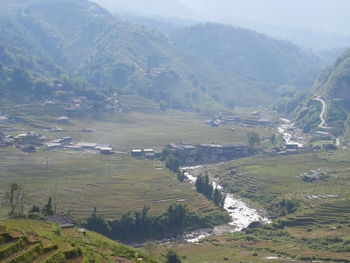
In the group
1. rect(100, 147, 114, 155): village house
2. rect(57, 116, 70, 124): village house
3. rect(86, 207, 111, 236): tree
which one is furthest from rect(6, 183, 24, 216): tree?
rect(57, 116, 70, 124): village house

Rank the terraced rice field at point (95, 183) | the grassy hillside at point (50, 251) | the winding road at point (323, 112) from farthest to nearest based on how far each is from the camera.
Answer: the winding road at point (323, 112), the terraced rice field at point (95, 183), the grassy hillside at point (50, 251)

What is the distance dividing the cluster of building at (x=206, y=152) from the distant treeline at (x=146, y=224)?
2677 centimetres

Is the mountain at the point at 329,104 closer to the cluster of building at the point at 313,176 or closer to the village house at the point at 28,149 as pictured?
the cluster of building at the point at 313,176

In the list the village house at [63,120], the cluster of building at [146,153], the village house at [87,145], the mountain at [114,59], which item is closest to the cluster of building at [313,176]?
the cluster of building at [146,153]

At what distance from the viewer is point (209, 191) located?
61406 mm

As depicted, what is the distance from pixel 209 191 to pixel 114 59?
96373 millimetres

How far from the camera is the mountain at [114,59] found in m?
136

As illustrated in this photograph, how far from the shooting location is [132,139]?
8838 centimetres

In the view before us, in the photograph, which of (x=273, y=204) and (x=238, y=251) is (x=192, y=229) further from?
(x=273, y=204)

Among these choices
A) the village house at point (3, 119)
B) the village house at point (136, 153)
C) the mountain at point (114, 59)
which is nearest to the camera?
the village house at point (136, 153)

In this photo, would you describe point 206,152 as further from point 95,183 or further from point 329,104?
point 329,104

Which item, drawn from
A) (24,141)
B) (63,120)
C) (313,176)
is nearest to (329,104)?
(313,176)

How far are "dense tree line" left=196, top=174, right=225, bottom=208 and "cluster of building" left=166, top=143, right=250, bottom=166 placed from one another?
1760cm

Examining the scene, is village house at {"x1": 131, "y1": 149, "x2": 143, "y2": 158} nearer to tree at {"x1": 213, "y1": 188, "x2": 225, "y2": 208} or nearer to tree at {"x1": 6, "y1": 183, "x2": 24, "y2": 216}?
tree at {"x1": 213, "y1": 188, "x2": 225, "y2": 208}
